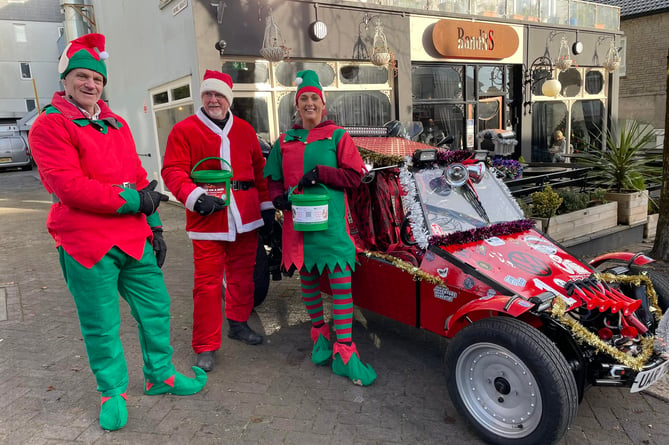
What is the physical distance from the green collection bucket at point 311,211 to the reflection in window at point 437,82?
9.02 meters

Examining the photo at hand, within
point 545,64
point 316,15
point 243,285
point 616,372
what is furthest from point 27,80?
point 616,372

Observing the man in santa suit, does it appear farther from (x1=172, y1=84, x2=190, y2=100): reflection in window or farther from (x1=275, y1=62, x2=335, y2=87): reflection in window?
(x1=172, y1=84, x2=190, y2=100): reflection in window

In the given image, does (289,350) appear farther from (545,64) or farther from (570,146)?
(570,146)

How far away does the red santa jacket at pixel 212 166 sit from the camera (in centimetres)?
349

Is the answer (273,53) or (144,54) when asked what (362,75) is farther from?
(144,54)

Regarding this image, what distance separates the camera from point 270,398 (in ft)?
11.0

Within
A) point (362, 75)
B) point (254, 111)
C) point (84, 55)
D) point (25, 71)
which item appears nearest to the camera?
point (84, 55)

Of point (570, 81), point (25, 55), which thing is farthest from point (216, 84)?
point (25, 55)

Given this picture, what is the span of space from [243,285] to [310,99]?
64.1 inches

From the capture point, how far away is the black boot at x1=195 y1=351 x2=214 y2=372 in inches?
146

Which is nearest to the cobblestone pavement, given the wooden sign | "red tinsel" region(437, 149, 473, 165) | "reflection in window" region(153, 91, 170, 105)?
"red tinsel" region(437, 149, 473, 165)

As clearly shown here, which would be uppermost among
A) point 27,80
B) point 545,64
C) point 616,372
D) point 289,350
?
point 27,80

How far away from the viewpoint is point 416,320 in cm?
347

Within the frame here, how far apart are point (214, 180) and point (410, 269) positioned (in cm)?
152
